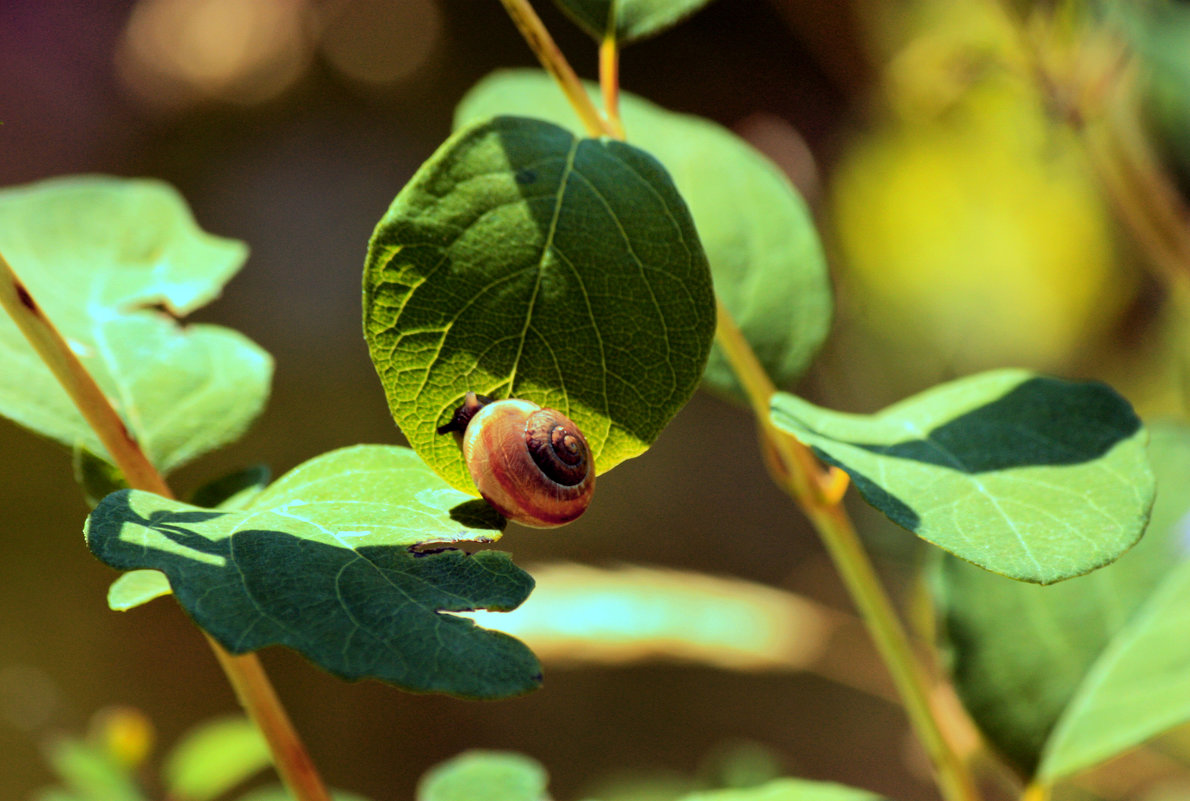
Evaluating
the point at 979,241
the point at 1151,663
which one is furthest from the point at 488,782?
the point at 979,241

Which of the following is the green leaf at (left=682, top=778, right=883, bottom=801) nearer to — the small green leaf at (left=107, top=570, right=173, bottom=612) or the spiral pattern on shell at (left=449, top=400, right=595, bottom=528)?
the spiral pattern on shell at (left=449, top=400, right=595, bottom=528)

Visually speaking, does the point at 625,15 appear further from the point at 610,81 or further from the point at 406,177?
the point at 406,177

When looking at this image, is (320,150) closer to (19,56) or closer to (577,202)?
(19,56)

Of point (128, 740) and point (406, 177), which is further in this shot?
point (406, 177)

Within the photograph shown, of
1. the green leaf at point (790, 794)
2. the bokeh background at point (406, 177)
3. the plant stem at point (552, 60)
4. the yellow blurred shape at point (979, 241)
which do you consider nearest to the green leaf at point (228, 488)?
the plant stem at point (552, 60)

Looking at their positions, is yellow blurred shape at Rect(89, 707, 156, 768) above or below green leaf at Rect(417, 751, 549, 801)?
above

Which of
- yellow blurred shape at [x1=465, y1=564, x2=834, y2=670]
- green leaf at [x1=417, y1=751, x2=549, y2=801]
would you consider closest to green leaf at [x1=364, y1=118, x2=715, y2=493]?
green leaf at [x1=417, y1=751, x2=549, y2=801]

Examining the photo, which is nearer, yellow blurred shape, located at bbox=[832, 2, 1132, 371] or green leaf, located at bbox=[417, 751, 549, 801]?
green leaf, located at bbox=[417, 751, 549, 801]

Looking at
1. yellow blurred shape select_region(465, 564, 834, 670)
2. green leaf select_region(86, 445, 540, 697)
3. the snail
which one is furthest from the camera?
yellow blurred shape select_region(465, 564, 834, 670)
